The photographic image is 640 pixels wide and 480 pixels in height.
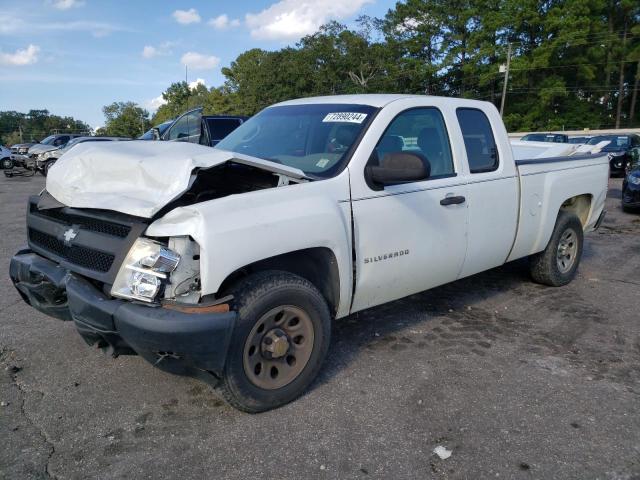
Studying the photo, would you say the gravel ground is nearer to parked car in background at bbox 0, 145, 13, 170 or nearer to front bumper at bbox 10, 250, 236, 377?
front bumper at bbox 10, 250, 236, 377

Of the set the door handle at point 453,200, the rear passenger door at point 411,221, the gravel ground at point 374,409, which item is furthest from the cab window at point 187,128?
the door handle at point 453,200

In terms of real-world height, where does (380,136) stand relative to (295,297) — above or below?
above

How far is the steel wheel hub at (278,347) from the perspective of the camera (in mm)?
2920

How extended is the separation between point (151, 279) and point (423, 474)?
1.69 m

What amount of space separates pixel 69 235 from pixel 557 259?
15.6 ft

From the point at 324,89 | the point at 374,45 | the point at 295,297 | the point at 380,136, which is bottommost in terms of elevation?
the point at 295,297

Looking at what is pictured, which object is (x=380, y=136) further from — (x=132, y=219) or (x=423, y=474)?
(x=423, y=474)

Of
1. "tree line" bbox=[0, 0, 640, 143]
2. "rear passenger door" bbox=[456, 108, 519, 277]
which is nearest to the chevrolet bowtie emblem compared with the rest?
"rear passenger door" bbox=[456, 108, 519, 277]

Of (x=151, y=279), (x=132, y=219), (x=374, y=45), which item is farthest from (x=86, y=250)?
(x=374, y=45)

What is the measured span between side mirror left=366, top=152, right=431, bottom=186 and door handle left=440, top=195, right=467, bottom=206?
2.02 feet

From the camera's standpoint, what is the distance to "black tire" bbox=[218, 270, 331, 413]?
9.12ft

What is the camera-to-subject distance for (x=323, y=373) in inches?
139

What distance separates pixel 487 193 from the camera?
4.25 meters

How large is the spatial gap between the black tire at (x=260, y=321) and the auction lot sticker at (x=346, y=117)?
4.21ft
